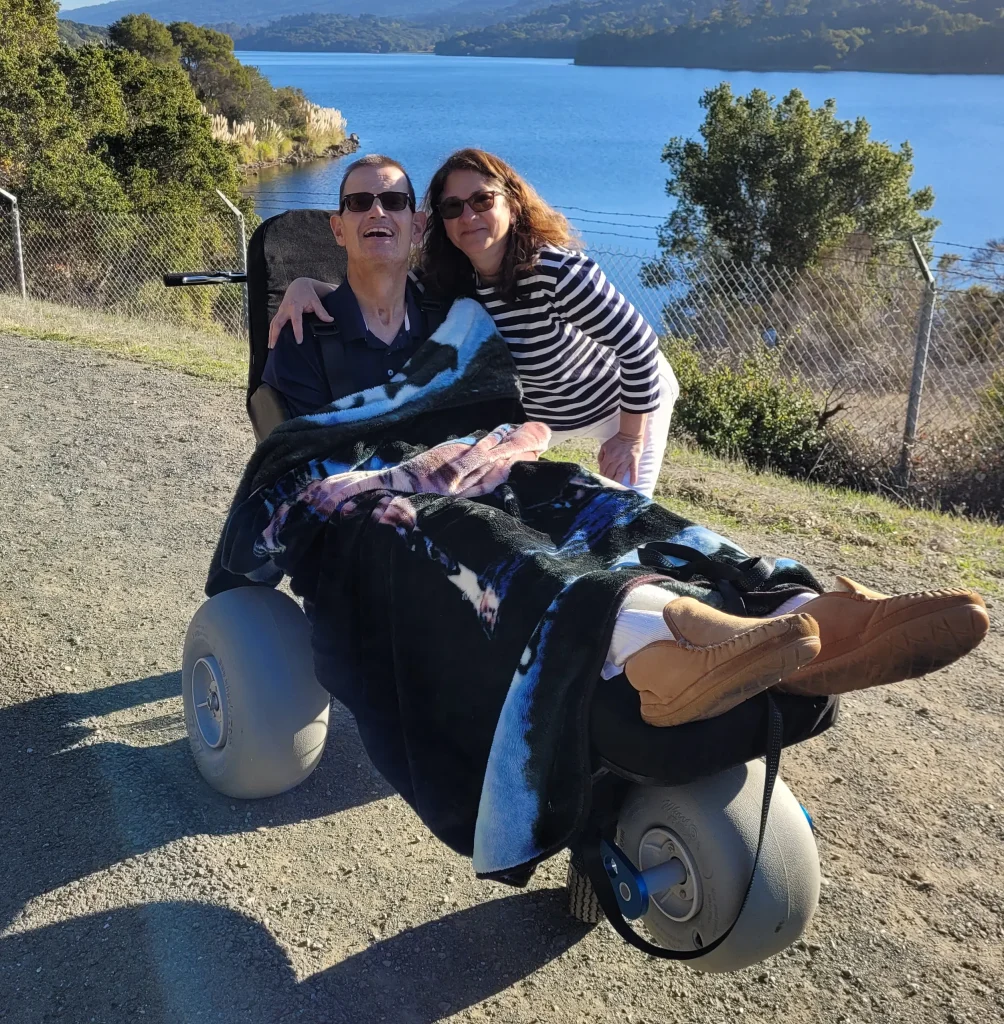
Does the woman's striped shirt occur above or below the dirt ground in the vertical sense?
above

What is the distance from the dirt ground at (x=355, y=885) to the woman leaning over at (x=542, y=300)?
1225 millimetres

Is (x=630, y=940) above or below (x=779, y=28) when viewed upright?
below

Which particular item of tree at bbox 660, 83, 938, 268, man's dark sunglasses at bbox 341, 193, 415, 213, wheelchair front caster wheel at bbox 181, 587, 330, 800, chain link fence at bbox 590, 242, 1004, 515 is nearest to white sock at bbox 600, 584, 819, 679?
wheelchair front caster wheel at bbox 181, 587, 330, 800

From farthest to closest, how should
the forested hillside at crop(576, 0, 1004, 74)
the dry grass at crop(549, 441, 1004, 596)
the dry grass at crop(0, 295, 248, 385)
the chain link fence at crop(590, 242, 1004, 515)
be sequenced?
the forested hillside at crop(576, 0, 1004, 74) → the dry grass at crop(0, 295, 248, 385) → the chain link fence at crop(590, 242, 1004, 515) → the dry grass at crop(549, 441, 1004, 596)

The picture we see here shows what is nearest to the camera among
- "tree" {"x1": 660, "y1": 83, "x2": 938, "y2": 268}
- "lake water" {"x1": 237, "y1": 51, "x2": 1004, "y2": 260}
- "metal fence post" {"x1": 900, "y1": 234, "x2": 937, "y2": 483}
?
"metal fence post" {"x1": 900, "y1": 234, "x2": 937, "y2": 483}

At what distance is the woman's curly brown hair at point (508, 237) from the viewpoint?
3.04m

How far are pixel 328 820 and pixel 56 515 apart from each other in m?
2.68

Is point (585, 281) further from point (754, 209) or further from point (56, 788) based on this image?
point (754, 209)

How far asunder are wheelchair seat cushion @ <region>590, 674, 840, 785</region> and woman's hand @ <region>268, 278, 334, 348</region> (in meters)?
1.45

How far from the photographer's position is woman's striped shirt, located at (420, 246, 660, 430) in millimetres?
3082

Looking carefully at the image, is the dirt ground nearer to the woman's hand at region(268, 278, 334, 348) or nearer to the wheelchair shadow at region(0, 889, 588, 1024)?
the wheelchair shadow at region(0, 889, 588, 1024)

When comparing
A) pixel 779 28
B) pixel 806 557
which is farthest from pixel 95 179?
pixel 779 28

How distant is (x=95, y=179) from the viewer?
17.7m

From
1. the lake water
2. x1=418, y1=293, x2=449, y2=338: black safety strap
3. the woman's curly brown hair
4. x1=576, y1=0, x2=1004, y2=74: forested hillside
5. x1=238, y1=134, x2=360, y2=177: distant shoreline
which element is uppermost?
x1=576, y1=0, x2=1004, y2=74: forested hillside
